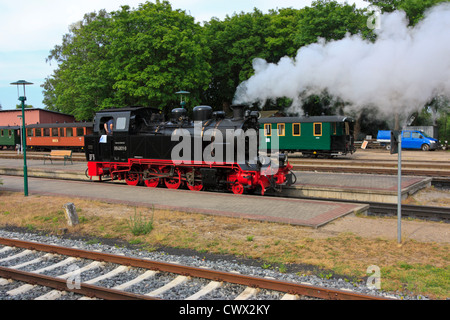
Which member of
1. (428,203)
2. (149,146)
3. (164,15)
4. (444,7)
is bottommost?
(428,203)

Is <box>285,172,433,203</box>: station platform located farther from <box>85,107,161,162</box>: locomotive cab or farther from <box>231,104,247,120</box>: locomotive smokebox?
<box>85,107,161,162</box>: locomotive cab

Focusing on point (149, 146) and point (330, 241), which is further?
point (149, 146)

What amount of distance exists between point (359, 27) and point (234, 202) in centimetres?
2274

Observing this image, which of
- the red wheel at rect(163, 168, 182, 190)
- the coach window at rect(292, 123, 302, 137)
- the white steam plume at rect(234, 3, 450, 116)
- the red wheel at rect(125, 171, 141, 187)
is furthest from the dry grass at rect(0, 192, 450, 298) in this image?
the coach window at rect(292, 123, 302, 137)

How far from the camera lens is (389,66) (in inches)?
411

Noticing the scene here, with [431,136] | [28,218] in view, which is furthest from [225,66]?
[28,218]

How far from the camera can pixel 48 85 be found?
193ft

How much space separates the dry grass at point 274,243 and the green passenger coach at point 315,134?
1575 centimetres

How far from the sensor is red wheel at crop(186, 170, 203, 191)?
13.2m

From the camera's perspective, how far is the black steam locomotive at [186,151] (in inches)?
476

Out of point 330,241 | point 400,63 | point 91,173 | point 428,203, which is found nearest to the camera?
point 330,241

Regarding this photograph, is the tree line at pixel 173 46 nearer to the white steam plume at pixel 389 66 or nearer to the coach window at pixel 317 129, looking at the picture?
the coach window at pixel 317 129

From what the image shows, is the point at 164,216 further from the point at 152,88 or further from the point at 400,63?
the point at 152,88

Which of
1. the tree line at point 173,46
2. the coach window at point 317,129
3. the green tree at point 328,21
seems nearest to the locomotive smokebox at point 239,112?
the coach window at point 317,129
